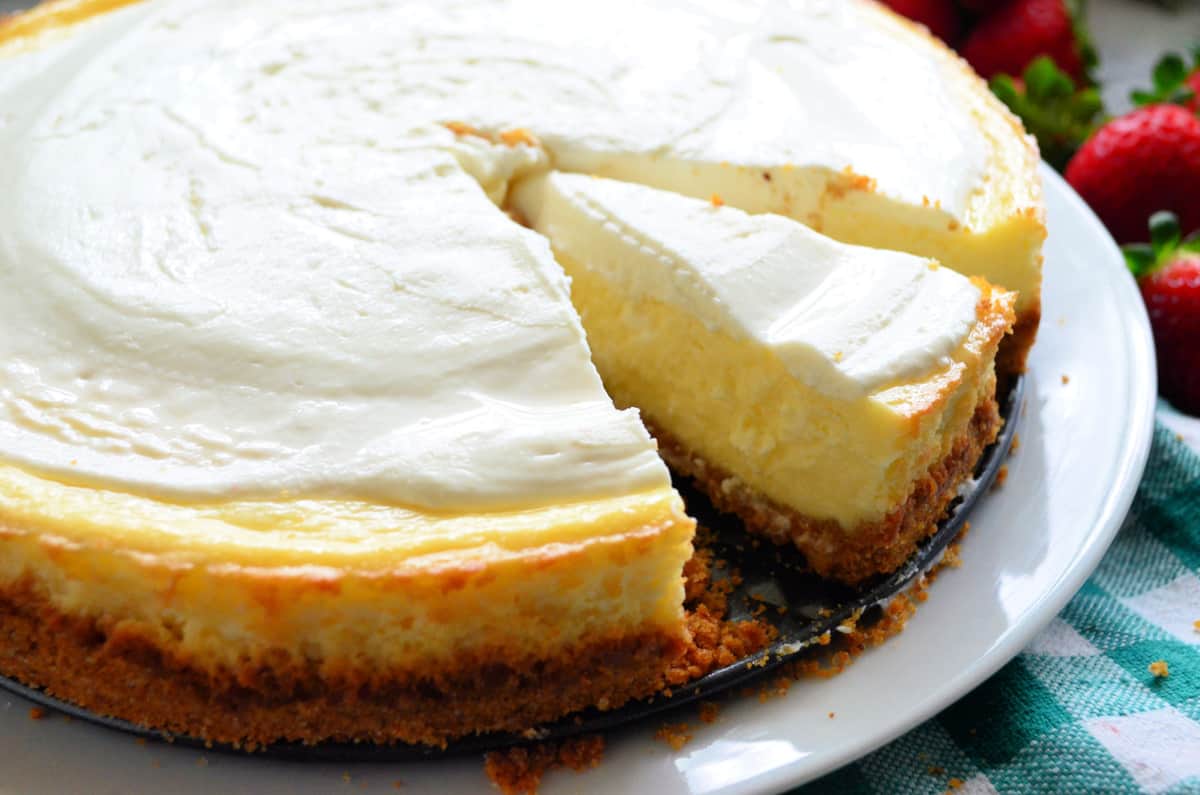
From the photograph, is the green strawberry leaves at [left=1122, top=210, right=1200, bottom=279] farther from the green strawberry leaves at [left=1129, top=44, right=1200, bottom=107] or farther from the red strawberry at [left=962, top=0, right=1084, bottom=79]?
the red strawberry at [left=962, top=0, right=1084, bottom=79]

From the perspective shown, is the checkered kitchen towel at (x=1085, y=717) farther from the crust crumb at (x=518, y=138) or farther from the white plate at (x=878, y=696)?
the crust crumb at (x=518, y=138)

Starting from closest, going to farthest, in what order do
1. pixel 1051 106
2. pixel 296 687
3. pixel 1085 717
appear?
pixel 296 687 < pixel 1085 717 < pixel 1051 106

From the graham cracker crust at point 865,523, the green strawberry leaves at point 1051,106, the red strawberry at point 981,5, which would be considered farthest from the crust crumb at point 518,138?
the red strawberry at point 981,5

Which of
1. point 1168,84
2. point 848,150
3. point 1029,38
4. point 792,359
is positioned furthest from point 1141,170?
point 792,359

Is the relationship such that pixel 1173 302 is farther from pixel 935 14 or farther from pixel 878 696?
pixel 935 14

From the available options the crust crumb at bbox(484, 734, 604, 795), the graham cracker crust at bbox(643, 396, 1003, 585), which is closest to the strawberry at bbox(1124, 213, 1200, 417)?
the graham cracker crust at bbox(643, 396, 1003, 585)
